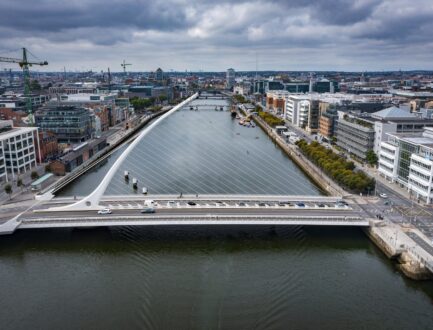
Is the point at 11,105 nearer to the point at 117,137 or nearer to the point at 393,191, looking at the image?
the point at 117,137

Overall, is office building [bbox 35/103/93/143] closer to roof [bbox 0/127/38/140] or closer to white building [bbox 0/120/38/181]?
roof [bbox 0/127/38/140]

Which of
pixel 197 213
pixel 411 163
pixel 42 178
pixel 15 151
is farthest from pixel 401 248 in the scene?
pixel 15 151

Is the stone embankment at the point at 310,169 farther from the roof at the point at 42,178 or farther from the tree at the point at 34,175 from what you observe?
the tree at the point at 34,175

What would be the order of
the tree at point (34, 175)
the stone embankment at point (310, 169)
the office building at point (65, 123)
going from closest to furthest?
the stone embankment at point (310, 169) → the tree at point (34, 175) → the office building at point (65, 123)

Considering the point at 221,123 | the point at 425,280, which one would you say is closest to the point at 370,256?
the point at 425,280

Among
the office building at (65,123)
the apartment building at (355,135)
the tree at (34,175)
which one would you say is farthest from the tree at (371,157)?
the office building at (65,123)
